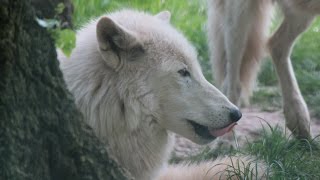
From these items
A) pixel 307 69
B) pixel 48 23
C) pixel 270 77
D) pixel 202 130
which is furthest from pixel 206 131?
pixel 307 69

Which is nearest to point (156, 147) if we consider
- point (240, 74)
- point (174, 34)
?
point (174, 34)

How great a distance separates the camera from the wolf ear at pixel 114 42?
3.37 meters

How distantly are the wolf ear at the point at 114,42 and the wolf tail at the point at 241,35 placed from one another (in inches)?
91.6

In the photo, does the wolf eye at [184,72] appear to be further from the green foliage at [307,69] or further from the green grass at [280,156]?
the green foliage at [307,69]

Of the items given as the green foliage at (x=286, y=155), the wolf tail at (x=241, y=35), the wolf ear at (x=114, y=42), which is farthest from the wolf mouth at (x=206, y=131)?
the wolf tail at (x=241, y=35)

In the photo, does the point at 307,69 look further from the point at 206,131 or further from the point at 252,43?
the point at 206,131

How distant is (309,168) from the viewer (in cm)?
452

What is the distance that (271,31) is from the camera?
258 inches

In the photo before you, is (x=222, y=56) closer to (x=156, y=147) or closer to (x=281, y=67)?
(x=281, y=67)

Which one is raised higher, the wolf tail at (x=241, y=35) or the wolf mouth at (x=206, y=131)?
the wolf tail at (x=241, y=35)

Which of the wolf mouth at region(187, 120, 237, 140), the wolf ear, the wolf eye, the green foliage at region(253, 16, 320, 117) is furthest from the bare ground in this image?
the wolf ear

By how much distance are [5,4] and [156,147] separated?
4.58 ft

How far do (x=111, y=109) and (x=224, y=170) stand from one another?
996 millimetres

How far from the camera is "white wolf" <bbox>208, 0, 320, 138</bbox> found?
576 centimetres
